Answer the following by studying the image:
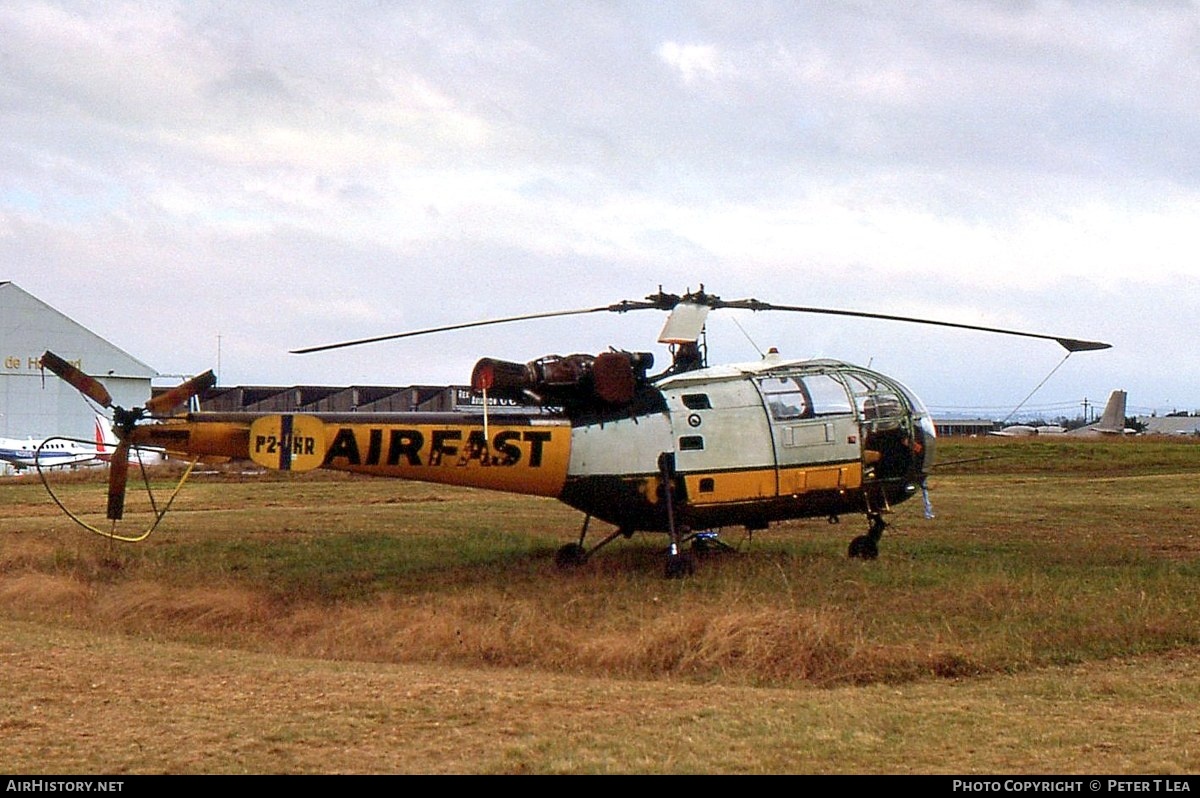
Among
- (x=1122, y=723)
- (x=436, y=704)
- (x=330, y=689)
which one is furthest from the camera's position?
(x=330, y=689)

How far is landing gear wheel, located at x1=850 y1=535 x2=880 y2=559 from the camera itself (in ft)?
62.8

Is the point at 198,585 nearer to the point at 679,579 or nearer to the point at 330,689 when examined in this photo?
the point at 679,579

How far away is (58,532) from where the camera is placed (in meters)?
24.1

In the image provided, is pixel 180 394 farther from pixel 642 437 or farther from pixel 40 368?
pixel 40 368

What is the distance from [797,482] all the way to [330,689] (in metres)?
9.28

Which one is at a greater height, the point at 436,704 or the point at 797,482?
the point at 797,482

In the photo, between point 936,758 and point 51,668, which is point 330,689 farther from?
point 936,758

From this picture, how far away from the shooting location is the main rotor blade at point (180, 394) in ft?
55.9

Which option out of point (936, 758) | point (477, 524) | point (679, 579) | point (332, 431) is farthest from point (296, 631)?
point (477, 524)

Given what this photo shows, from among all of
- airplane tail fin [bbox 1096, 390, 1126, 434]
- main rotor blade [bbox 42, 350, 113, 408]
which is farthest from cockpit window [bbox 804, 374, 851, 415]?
airplane tail fin [bbox 1096, 390, 1126, 434]
